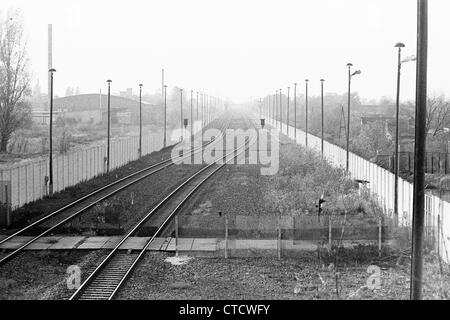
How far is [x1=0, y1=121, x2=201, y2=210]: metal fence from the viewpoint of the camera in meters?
18.6

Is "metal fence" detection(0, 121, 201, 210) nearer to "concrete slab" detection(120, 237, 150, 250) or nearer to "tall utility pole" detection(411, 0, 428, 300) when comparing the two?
"concrete slab" detection(120, 237, 150, 250)

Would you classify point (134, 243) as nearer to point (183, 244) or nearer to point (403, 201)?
point (183, 244)

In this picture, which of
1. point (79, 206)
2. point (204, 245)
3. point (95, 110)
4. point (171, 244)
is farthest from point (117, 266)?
point (95, 110)

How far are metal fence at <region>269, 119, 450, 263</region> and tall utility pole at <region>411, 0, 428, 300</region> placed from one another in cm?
397

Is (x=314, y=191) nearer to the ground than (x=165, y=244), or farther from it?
farther from it

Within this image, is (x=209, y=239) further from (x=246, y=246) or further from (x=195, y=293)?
(x=195, y=293)

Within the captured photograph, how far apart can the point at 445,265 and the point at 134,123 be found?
251 feet

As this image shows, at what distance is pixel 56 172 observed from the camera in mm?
23344

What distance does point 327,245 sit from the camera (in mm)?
13305

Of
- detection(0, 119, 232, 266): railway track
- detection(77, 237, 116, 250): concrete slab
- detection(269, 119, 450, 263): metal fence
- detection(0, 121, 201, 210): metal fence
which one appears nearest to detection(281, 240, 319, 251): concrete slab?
detection(269, 119, 450, 263): metal fence

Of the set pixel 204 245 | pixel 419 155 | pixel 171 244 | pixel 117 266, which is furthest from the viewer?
pixel 171 244

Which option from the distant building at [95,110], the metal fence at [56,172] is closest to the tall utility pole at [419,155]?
the metal fence at [56,172]

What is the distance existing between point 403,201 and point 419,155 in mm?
8882
